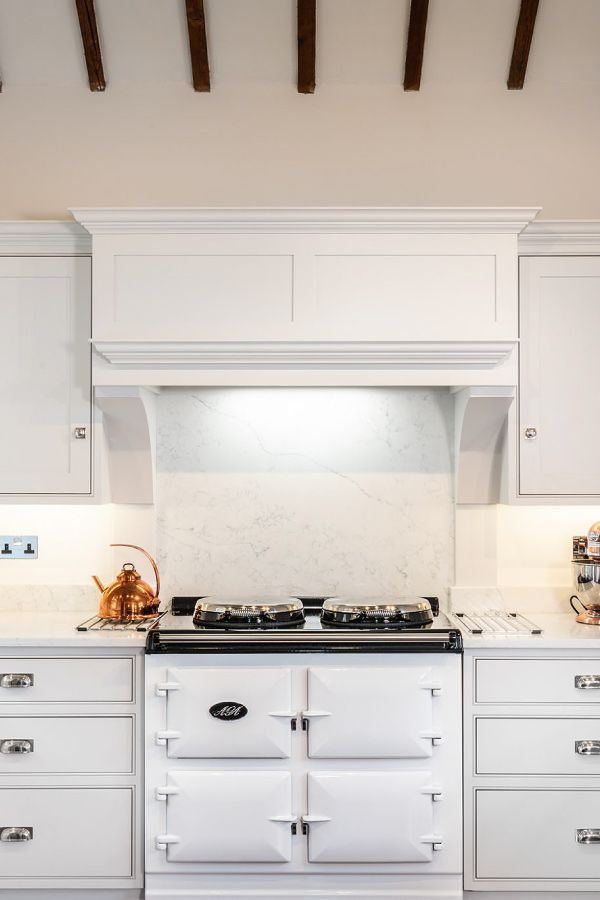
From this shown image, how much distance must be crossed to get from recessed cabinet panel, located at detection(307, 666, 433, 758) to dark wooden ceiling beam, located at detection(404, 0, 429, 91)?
2240 millimetres

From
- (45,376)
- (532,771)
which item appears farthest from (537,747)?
(45,376)

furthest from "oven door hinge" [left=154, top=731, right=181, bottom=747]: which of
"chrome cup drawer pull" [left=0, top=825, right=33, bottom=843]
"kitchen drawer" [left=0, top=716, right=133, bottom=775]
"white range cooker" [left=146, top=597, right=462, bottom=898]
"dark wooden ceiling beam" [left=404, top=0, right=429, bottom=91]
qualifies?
"dark wooden ceiling beam" [left=404, top=0, right=429, bottom=91]

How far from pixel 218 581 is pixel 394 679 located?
0.88 m

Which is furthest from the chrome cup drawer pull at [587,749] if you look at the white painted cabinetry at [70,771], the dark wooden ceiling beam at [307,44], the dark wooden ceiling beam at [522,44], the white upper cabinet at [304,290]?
the dark wooden ceiling beam at [307,44]

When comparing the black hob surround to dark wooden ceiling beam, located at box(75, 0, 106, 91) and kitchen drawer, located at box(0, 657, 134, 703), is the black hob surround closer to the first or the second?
kitchen drawer, located at box(0, 657, 134, 703)

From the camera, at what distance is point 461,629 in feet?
8.91

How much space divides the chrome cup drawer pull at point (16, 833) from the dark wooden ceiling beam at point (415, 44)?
9.78 feet

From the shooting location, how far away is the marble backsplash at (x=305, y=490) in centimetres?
313

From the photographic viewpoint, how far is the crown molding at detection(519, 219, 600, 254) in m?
2.81

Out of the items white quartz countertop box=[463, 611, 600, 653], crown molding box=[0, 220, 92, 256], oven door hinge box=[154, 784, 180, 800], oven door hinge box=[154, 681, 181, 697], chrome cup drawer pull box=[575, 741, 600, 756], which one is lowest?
oven door hinge box=[154, 784, 180, 800]

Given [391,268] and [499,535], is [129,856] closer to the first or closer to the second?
[499,535]

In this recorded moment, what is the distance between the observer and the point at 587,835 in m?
2.56

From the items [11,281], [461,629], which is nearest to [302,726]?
[461,629]

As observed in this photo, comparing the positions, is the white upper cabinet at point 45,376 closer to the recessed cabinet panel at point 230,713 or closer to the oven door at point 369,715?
the recessed cabinet panel at point 230,713
